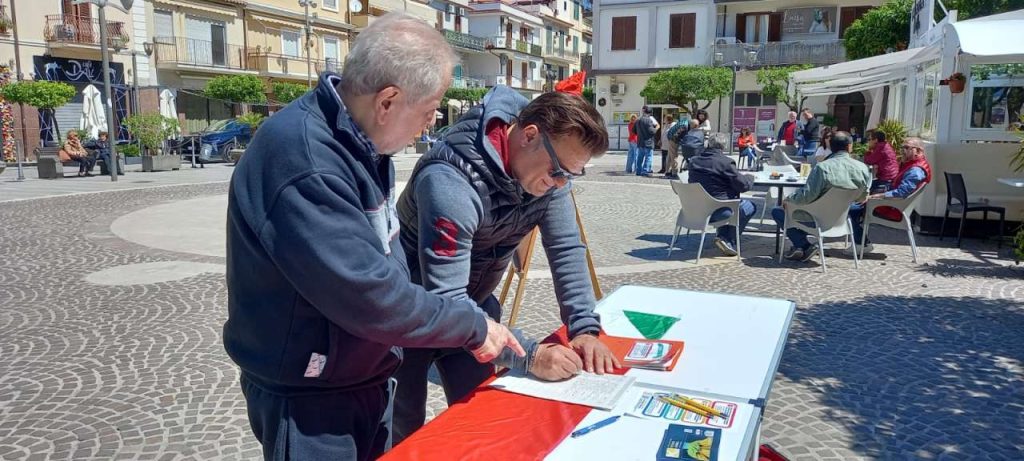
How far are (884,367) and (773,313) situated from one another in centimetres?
217

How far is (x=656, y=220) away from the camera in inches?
414

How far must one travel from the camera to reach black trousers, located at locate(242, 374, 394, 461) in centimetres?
165

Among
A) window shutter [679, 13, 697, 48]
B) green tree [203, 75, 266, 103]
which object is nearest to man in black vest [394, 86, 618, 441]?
green tree [203, 75, 266, 103]

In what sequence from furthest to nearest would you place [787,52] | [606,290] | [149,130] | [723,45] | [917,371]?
[723,45], [787,52], [149,130], [606,290], [917,371]

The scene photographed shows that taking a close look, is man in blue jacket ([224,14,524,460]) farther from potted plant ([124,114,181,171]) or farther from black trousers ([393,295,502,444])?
potted plant ([124,114,181,171])

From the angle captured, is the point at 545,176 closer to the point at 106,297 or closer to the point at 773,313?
the point at 773,313

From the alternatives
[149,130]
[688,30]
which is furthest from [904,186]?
[688,30]

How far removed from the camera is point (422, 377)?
2387 mm

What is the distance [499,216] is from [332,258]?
85 cm

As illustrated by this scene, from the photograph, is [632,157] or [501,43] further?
[501,43]

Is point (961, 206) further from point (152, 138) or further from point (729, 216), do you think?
point (152, 138)

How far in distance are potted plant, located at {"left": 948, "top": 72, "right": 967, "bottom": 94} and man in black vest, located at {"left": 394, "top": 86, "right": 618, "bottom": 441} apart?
27.5 feet

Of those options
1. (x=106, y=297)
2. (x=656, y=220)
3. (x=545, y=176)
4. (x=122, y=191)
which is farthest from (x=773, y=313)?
(x=122, y=191)

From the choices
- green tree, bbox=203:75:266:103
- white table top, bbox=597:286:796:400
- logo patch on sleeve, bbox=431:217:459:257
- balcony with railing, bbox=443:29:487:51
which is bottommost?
white table top, bbox=597:286:796:400
